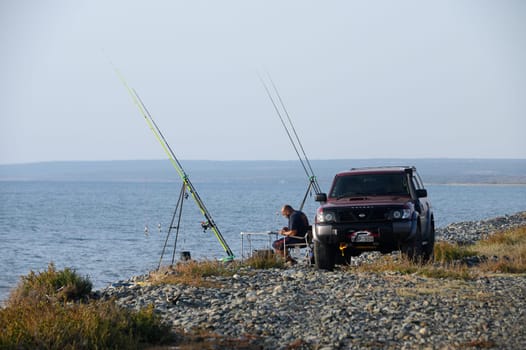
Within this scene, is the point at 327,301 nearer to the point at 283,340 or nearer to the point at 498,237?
the point at 283,340

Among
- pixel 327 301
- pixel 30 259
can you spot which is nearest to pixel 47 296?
pixel 327 301

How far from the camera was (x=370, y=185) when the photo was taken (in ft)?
60.7

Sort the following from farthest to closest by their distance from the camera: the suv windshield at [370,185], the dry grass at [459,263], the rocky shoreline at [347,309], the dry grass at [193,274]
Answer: the suv windshield at [370,185], the dry grass at [459,263], the dry grass at [193,274], the rocky shoreline at [347,309]

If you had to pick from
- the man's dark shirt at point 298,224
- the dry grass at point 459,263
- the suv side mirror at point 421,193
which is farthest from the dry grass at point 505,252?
the man's dark shirt at point 298,224

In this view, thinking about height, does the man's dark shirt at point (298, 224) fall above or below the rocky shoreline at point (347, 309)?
above

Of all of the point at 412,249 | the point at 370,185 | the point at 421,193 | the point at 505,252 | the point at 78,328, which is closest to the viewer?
the point at 78,328

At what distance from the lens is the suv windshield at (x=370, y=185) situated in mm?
18312

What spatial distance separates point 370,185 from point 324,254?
6.09 feet

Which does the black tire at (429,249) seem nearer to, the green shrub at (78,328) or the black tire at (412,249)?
the black tire at (412,249)

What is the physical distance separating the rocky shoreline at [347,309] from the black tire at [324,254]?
2.51 ft

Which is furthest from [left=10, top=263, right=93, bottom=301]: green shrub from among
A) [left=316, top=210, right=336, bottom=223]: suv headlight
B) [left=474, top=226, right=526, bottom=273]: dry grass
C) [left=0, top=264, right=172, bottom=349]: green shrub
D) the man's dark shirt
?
[left=474, top=226, right=526, bottom=273]: dry grass

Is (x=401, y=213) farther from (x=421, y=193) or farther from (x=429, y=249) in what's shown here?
(x=429, y=249)

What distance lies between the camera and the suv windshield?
18312 millimetres

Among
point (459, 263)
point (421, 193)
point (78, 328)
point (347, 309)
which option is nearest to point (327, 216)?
point (421, 193)
